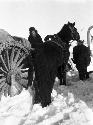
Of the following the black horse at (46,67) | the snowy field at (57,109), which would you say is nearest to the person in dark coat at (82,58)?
the snowy field at (57,109)

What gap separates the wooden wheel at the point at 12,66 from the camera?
8.55 meters

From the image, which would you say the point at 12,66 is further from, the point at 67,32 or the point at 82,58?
the point at 82,58

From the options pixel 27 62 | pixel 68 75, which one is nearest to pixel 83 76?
pixel 68 75

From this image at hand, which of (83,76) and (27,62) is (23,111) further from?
(83,76)

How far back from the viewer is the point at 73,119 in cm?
577

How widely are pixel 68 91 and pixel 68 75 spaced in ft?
10.8

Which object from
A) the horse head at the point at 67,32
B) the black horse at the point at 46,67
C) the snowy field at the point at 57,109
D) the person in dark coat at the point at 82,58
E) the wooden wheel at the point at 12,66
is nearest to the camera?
the snowy field at the point at 57,109

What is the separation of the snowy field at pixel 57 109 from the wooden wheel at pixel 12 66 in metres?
0.34

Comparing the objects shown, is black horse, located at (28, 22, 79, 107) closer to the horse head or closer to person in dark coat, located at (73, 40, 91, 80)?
the horse head

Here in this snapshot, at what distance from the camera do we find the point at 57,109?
6.96 m

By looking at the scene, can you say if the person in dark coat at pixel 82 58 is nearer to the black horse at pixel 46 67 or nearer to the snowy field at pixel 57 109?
the snowy field at pixel 57 109

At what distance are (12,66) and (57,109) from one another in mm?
2397

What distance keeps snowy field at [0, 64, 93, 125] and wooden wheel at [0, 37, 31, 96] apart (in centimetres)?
34

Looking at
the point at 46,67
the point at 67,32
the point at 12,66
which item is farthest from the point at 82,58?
the point at 46,67
